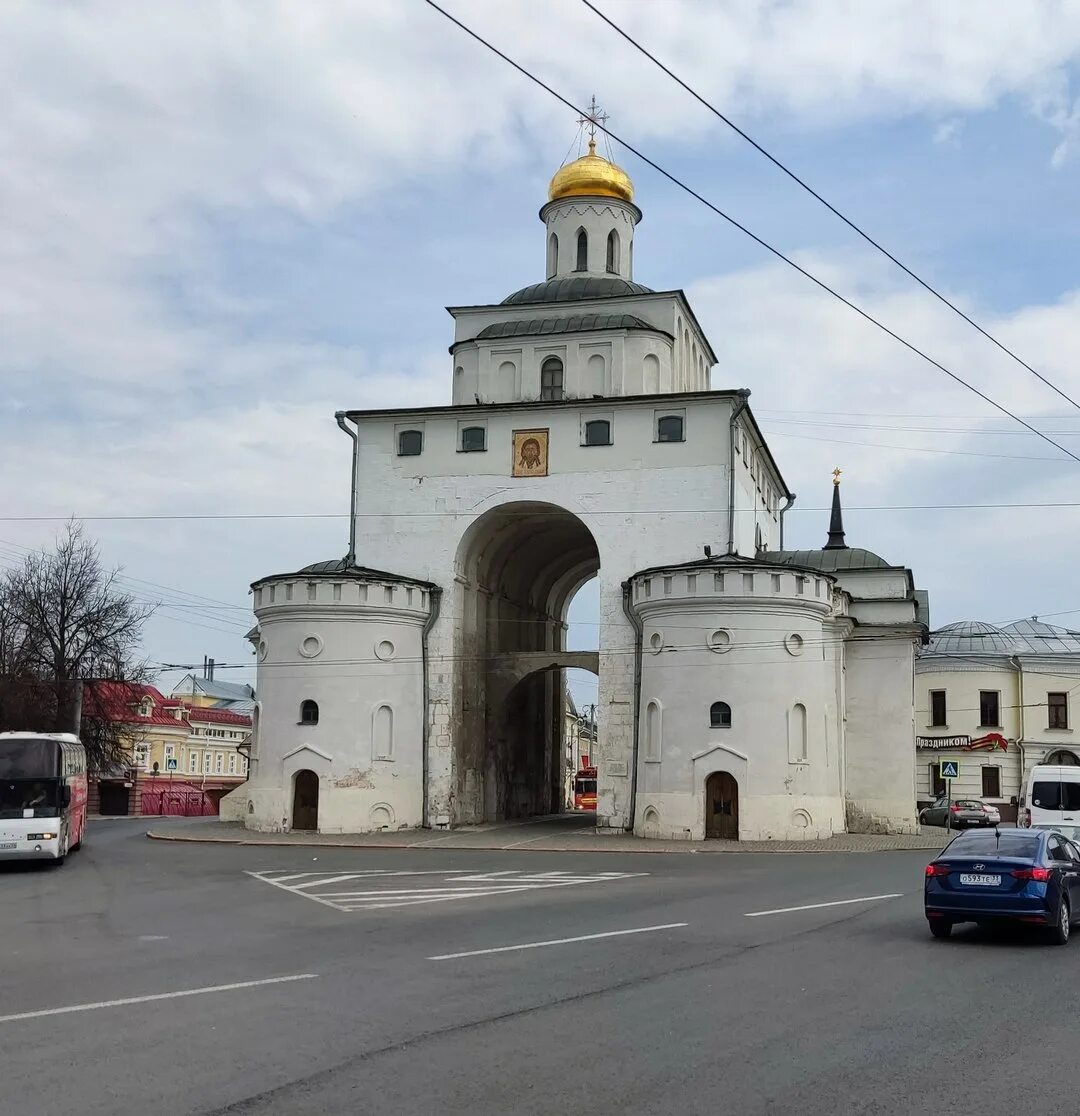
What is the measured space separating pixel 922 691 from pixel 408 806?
3073 cm

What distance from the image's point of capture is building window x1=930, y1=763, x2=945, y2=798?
56.6 m

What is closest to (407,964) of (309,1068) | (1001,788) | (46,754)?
(309,1068)

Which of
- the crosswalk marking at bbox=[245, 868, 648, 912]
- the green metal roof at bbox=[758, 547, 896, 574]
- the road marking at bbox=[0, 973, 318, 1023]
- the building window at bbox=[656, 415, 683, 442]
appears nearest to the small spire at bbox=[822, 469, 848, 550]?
the green metal roof at bbox=[758, 547, 896, 574]

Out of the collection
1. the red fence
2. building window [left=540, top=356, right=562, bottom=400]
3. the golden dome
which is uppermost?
the golden dome

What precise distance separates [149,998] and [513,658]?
30.7 m

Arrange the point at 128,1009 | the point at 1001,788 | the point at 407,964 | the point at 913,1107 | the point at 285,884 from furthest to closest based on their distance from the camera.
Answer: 1. the point at 1001,788
2. the point at 285,884
3. the point at 407,964
4. the point at 128,1009
5. the point at 913,1107

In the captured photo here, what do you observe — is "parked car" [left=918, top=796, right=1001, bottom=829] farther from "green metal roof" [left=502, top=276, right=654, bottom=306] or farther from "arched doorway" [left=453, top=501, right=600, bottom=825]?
"green metal roof" [left=502, top=276, right=654, bottom=306]

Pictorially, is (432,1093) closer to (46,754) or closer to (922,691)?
(46,754)

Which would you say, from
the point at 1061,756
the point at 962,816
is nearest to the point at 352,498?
the point at 962,816

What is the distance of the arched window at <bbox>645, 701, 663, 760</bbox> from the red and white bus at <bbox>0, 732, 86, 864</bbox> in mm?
14740

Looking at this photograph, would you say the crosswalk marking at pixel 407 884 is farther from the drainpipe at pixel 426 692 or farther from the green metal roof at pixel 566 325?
the green metal roof at pixel 566 325

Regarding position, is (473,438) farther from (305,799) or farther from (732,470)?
(305,799)

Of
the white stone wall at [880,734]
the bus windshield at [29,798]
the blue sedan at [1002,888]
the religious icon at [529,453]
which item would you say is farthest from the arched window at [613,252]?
the blue sedan at [1002,888]

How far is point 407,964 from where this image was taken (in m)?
11.8
